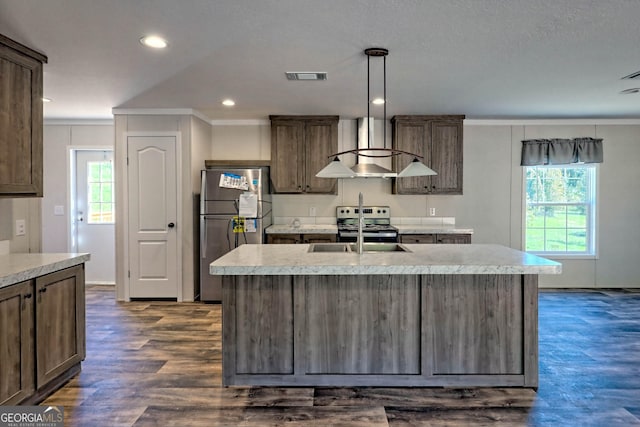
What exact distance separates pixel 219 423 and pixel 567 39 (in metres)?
3.24

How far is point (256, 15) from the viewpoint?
2.36 m

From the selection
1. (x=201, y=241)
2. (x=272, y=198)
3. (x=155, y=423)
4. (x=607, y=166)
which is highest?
(x=607, y=166)

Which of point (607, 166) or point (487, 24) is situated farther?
point (607, 166)

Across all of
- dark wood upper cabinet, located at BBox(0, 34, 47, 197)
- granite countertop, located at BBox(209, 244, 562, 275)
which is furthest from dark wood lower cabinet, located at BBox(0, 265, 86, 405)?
granite countertop, located at BBox(209, 244, 562, 275)

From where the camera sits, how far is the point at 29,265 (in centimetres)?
248

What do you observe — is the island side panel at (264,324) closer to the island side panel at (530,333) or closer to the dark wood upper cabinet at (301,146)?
the island side panel at (530,333)

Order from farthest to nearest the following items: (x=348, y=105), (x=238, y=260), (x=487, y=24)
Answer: (x=348, y=105)
(x=238, y=260)
(x=487, y=24)

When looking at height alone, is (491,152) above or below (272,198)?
above

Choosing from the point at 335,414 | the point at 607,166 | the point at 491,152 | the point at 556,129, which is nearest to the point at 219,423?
the point at 335,414

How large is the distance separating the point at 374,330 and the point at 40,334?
2.06 m

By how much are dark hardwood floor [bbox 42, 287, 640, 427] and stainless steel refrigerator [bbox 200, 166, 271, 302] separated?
1.37 metres

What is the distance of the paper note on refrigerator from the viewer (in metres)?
4.88

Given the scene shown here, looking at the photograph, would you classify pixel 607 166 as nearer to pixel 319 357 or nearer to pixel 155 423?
pixel 319 357

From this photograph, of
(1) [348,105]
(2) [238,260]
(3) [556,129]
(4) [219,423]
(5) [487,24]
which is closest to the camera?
(4) [219,423]
